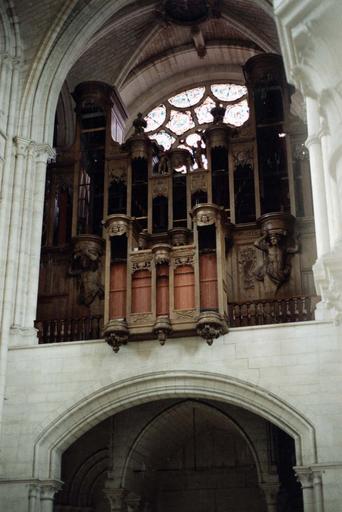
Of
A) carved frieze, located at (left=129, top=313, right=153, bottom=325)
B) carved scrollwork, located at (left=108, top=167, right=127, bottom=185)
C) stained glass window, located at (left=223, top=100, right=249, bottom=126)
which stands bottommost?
carved frieze, located at (left=129, top=313, right=153, bottom=325)

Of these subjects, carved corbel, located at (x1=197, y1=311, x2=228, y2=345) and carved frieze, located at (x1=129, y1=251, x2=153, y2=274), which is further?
carved frieze, located at (x1=129, y1=251, x2=153, y2=274)

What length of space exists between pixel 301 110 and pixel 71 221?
6283 millimetres

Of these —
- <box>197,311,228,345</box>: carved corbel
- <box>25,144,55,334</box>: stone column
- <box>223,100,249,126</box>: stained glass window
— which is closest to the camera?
<box>197,311,228,345</box>: carved corbel

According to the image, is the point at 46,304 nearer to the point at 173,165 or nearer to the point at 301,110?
the point at 173,165

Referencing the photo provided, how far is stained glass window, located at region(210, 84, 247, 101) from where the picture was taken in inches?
843

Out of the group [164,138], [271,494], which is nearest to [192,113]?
[164,138]

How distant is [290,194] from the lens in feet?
54.2

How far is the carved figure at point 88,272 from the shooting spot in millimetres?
16656

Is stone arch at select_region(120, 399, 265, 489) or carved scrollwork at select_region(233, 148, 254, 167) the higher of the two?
carved scrollwork at select_region(233, 148, 254, 167)

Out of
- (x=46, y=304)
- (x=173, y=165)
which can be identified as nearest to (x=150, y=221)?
(x=173, y=165)

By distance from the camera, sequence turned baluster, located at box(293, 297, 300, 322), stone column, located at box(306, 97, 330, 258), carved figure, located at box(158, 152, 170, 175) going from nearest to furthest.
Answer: stone column, located at box(306, 97, 330, 258), turned baluster, located at box(293, 297, 300, 322), carved figure, located at box(158, 152, 170, 175)

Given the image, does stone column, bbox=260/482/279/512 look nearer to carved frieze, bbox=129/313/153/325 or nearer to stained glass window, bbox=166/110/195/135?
carved frieze, bbox=129/313/153/325

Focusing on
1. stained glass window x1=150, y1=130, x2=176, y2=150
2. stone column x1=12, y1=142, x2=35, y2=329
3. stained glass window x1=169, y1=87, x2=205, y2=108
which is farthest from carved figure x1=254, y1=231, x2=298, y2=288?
stained glass window x1=169, y1=87, x2=205, y2=108

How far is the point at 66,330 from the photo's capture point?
15.5 metres
